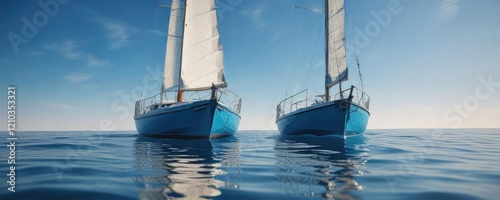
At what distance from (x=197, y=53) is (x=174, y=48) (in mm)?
3275

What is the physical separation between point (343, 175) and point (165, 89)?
18.1m

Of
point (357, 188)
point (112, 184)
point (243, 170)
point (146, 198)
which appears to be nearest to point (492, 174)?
point (357, 188)

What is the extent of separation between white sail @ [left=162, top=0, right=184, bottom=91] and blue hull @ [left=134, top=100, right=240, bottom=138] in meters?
4.13

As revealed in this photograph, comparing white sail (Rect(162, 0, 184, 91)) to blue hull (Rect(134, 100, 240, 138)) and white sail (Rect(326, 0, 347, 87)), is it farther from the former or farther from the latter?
white sail (Rect(326, 0, 347, 87))

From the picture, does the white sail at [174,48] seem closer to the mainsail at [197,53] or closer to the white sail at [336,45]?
the mainsail at [197,53]

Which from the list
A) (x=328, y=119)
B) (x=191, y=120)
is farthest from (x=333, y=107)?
(x=191, y=120)

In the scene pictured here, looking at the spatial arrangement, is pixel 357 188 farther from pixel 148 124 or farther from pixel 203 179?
pixel 148 124

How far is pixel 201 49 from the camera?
19188 mm

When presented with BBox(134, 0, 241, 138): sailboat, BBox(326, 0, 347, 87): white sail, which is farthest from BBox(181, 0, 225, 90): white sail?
BBox(326, 0, 347, 87): white sail

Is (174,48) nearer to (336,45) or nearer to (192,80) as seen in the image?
(192,80)

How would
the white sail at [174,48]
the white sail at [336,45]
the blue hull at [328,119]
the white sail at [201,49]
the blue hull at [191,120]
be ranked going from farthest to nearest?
the white sail at [174,48] < the white sail at [201,49] < the white sail at [336,45] < the blue hull at [328,119] < the blue hull at [191,120]

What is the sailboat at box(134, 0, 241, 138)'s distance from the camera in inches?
603

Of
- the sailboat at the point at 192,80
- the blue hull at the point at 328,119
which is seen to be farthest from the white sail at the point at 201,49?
the blue hull at the point at 328,119

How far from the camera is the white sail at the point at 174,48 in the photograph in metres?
20.5
